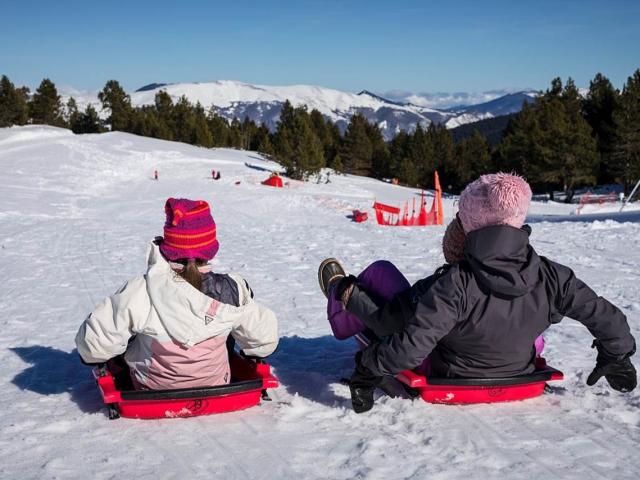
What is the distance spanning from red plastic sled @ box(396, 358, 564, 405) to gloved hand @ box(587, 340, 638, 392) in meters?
0.22

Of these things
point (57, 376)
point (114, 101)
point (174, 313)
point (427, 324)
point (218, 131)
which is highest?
point (114, 101)

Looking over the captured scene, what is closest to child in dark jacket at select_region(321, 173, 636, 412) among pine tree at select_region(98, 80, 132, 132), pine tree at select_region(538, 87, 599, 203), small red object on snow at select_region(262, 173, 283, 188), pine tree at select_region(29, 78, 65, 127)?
small red object on snow at select_region(262, 173, 283, 188)

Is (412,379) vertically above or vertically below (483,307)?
below

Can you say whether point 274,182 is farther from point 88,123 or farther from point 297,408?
point 88,123

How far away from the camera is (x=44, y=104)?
6391cm

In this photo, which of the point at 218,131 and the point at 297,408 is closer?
the point at 297,408

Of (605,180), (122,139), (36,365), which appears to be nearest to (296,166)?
(122,139)

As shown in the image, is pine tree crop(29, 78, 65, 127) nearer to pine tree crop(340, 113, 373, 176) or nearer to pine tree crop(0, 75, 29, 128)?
pine tree crop(0, 75, 29, 128)

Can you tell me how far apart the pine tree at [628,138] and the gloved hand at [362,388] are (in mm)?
35136

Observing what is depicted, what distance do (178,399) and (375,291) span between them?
4.16 feet

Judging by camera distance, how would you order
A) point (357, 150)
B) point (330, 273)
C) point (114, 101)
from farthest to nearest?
point (114, 101) → point (357, 150) → point (330, 273)

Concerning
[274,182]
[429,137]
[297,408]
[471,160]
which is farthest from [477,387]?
[429,137]

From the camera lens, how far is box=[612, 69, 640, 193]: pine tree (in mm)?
33875

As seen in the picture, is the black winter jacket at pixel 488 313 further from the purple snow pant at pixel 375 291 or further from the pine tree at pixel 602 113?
the pine tree at pixel 602 113
